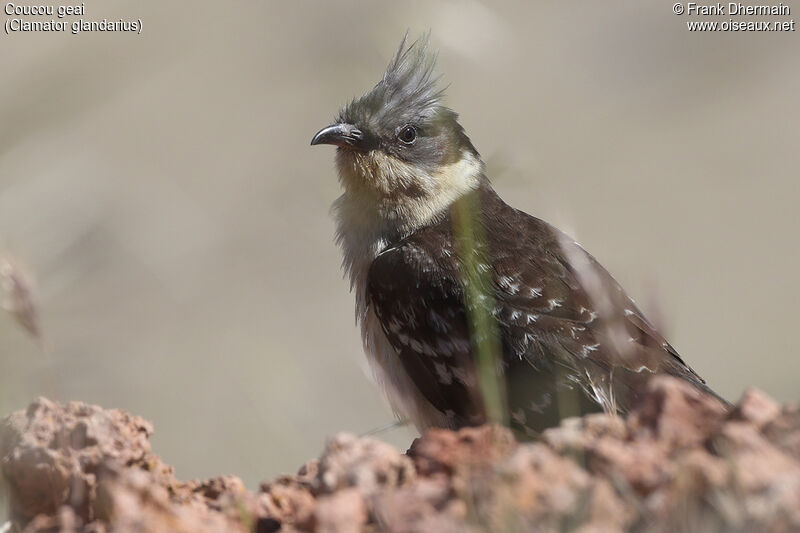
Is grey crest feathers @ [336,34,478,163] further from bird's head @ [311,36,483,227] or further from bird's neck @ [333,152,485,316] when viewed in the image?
bird's neck @ [333,152,485,316]

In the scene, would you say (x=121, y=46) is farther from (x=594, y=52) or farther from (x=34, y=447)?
(x=34, y=447)

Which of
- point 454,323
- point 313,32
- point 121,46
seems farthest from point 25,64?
point 454,323

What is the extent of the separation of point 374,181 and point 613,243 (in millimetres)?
6158

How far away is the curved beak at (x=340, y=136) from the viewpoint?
6285mm

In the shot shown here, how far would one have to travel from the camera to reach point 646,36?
562 inches

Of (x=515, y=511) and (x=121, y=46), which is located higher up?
(x=121, y=46)

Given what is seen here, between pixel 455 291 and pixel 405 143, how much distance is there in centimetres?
144

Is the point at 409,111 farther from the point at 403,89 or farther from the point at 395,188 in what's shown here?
the point at 395,188

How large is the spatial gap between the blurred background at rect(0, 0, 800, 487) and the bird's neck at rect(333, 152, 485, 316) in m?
0.24

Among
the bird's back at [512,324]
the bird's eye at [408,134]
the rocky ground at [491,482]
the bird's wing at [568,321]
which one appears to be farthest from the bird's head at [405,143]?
the rocky ground at [491,482]

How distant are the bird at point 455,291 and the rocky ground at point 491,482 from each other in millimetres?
838

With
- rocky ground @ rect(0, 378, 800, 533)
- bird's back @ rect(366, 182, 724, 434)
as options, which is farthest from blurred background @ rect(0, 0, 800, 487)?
rocky ground @ rect(0, 378, 800, 533)

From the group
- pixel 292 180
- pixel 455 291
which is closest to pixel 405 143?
pixel 455 291

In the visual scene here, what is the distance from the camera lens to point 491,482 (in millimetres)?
2785
